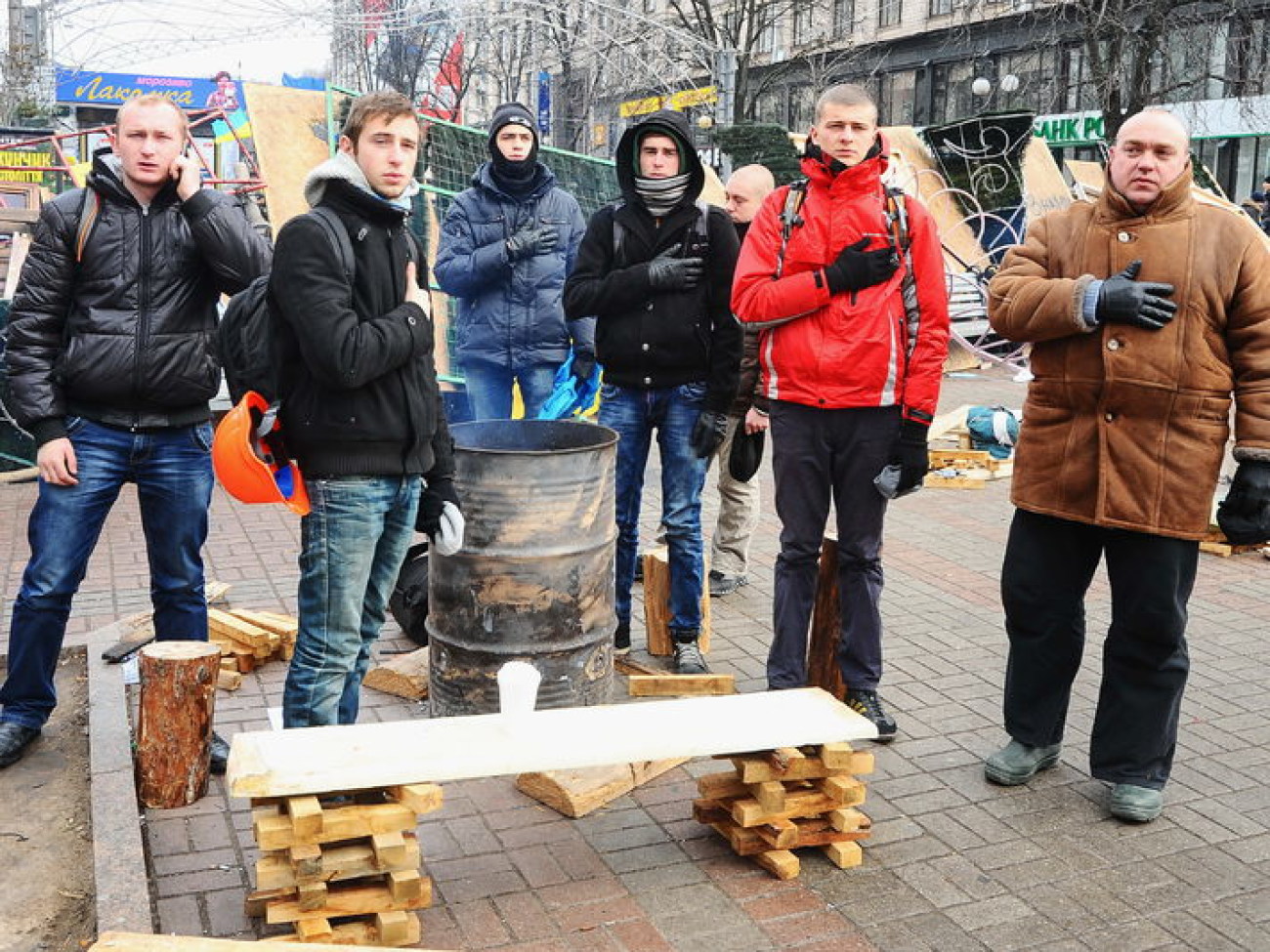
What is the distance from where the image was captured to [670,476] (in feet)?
17.2

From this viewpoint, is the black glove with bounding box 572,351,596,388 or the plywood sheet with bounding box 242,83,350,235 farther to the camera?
the plywood sheet with bounding box 242,83,350,235

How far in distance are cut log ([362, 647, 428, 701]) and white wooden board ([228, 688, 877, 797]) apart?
4.70 ft

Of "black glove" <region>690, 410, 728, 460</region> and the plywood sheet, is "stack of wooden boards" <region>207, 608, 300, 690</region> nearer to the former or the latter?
"black glove" <region>690, 410, 728, 460</region>

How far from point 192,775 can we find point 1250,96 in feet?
99.4

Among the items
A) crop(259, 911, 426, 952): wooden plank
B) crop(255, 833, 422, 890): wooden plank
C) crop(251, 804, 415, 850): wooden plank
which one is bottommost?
crop(259, 911, 426, 952): wooden plank

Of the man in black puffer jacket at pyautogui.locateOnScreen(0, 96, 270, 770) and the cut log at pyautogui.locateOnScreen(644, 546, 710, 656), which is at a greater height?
the man in black puffer jacket at pyautogui.locateOnScreen(0, 96, 270, 770)

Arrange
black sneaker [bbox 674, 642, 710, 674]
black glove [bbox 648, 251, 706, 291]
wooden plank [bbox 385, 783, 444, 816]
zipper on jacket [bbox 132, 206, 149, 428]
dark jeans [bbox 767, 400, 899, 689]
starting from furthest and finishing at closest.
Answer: black sneaker [bbox 674, 642, 710, 674], black glove [bbox 648, 251, 706, 291], dark jeans [bbox 767, 400, 899, 689], zipper on jacket [bbox 132, 206, 149, 428], wooden plank [bbox 385, 783, 444, 816]

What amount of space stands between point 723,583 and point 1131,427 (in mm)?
2885

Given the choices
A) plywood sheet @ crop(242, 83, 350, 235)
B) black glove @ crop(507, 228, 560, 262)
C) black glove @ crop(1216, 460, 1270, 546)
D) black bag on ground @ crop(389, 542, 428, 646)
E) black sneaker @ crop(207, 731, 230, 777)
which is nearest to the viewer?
black glove @ crop(1216, 460, 1270, 546)

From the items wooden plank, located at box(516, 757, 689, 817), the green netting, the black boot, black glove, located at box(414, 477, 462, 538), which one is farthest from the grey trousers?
the green netting

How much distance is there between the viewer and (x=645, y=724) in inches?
143

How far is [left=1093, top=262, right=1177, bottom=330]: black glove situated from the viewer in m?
3.79

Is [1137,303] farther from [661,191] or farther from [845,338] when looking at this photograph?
[661,191]

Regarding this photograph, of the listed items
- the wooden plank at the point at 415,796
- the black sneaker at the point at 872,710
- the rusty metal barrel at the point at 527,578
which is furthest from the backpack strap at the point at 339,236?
the black sneaker at the point at 872,710
